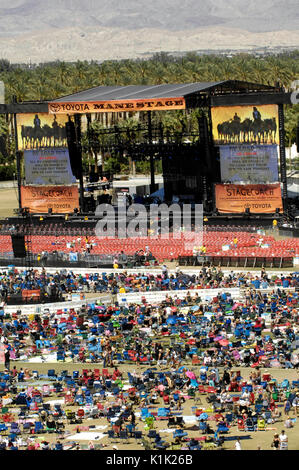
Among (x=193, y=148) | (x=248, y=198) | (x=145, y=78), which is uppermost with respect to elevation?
(x=145, y=78)

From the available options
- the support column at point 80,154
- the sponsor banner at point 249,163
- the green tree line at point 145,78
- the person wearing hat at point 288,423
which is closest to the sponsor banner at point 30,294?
the person wearing hat at point 288,423

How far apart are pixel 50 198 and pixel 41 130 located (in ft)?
15.3

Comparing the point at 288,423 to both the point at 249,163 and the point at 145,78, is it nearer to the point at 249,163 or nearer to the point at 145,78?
the point at 249,163

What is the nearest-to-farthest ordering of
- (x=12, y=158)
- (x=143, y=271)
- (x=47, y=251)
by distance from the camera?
(x=143, y=271), (x=47, y=251), (x=12, y=158)

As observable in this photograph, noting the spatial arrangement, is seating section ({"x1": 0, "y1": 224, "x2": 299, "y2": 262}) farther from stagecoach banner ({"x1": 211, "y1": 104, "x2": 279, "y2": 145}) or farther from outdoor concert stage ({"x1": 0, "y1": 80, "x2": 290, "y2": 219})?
stagecoach banner ({"x1": 211, "y1": 104, "x2": 279, "y2": 145})

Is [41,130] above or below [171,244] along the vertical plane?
above

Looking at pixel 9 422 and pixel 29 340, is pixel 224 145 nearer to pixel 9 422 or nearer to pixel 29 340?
pixel 29 340

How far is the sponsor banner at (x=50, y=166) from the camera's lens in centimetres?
6277

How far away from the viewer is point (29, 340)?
34.8m

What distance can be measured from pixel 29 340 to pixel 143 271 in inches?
520

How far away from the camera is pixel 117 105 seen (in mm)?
59094

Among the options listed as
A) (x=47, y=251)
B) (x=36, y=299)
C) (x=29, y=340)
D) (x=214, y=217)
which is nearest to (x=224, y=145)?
(x=214, y=217)

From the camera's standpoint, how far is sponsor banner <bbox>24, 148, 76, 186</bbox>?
62.8 meters

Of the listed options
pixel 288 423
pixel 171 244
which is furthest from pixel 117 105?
pixel 288 423
